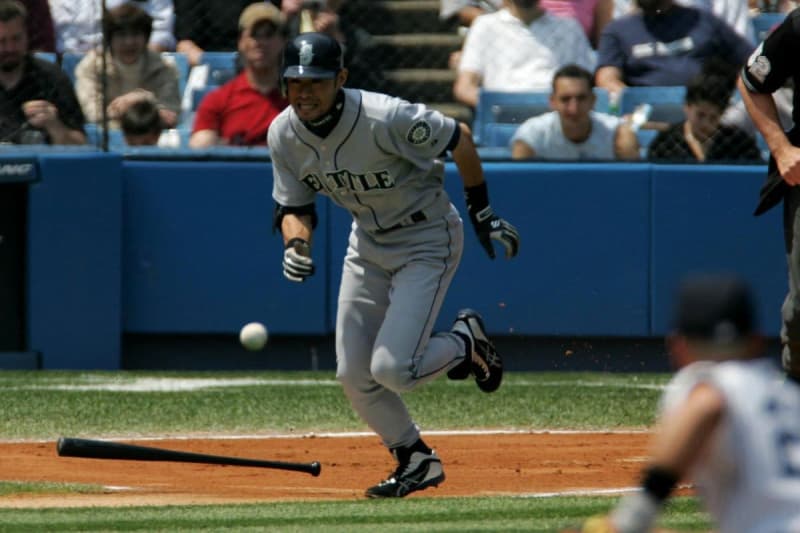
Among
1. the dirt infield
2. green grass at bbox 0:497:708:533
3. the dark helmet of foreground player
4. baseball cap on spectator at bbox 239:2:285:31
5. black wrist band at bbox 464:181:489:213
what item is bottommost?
the dirt infield

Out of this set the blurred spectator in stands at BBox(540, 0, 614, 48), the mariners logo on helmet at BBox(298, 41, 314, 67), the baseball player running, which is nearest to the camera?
the mariners logo on helmet at BBox(298, 41, 314, 67)

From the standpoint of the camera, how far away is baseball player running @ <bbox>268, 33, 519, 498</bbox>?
6.61 meters

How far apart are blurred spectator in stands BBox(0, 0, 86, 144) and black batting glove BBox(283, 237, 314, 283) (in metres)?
4.66

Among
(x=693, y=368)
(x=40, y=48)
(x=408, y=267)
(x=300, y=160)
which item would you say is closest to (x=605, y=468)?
(x=408, y=267)

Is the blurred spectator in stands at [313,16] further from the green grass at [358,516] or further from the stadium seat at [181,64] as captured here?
the green grass at [358,516]

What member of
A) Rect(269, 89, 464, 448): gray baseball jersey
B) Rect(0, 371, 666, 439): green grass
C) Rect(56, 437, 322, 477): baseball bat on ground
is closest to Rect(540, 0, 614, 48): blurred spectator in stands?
Rect(0, 371, 666, 439): green grass

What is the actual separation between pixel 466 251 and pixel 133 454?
5007 mm

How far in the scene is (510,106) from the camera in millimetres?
11695

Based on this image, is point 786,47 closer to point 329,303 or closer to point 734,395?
point 734,395

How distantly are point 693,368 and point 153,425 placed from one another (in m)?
6.03

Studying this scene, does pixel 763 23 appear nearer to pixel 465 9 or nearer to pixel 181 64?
pixel 465 9

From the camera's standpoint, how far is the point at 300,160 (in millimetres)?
6824

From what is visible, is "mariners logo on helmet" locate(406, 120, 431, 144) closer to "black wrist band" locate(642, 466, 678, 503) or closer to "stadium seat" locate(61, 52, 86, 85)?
"black wrist band" locate(642, 466, 678, 503)

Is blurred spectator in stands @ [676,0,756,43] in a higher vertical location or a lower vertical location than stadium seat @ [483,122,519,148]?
higher
